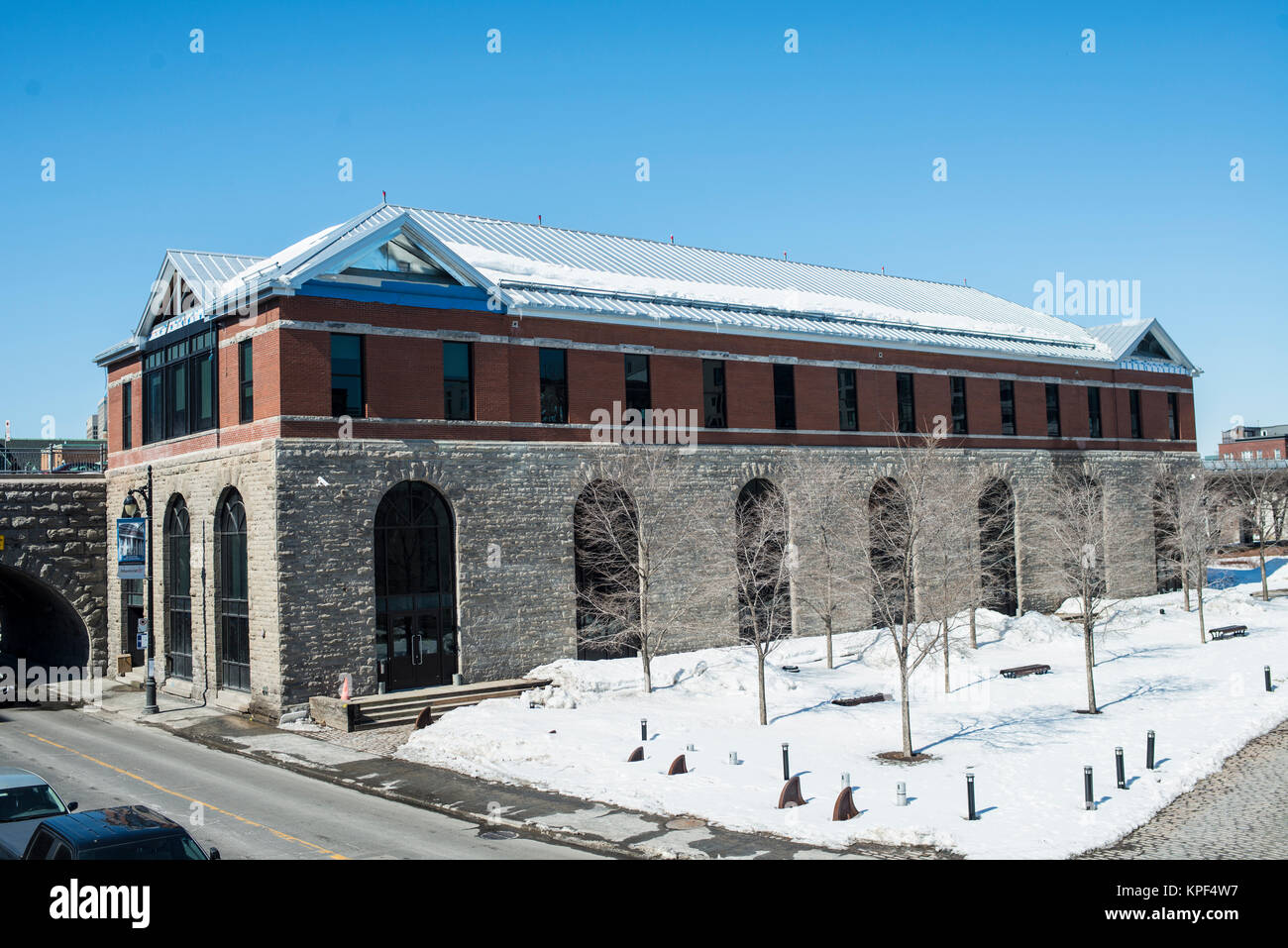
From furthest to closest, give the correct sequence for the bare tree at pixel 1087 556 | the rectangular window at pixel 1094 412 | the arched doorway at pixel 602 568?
the rectangular window at pixel 1094 412 → the arched doorway at pixel 602 568 → the bare tree at pixel 1087 556

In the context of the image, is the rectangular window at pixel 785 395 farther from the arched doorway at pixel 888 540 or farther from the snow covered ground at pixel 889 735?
the snow covered ground at pixel 889 735

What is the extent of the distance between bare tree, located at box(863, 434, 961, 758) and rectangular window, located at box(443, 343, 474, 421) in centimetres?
1264

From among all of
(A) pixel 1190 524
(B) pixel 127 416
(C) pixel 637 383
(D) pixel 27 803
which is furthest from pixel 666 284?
(D) pixel 27 803

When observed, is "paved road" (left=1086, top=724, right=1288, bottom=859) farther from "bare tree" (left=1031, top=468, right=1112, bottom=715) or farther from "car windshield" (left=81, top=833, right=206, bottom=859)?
"car windshield" (left=81, top=833, right=206, bottom=859)

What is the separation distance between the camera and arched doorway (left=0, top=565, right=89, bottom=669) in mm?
37719

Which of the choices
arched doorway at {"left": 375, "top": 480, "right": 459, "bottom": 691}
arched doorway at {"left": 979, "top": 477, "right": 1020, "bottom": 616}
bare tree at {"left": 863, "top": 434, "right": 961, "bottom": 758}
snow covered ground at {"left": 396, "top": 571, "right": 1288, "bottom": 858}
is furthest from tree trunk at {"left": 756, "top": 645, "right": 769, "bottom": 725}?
arched doorway at {"left": 979, "top": 477, "right": 1020, "bottom": 616}

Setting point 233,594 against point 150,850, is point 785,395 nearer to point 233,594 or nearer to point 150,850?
point 233,594

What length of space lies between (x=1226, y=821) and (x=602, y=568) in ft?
64.1

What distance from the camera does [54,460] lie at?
4000 centimetres

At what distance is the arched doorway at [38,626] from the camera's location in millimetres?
37719

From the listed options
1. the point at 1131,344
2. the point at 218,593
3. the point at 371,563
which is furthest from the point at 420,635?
the point at 1131,344

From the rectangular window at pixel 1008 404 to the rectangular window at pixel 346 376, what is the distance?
1176 inches

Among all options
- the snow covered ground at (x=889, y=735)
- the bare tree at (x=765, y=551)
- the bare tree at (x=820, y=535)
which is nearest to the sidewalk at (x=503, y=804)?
the snow covered ground at (x=889, y=735)

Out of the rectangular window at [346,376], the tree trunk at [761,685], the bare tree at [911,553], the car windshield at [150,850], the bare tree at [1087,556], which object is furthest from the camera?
the rectangular window at [346,376]
